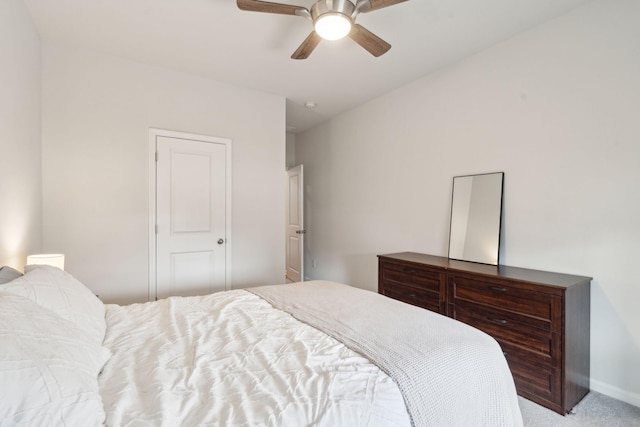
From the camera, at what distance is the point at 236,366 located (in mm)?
1113

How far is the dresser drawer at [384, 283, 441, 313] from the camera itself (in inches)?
102

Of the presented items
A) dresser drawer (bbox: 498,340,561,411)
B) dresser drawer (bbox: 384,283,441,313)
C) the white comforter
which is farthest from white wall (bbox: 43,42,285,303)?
dresser drawer (bbox: 498,340,561,411)

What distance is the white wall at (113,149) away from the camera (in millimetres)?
2639

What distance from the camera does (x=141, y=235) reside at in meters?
2.98

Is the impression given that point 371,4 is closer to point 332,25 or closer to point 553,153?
point 332,25

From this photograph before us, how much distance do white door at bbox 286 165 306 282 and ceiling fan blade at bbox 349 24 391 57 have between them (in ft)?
8.89

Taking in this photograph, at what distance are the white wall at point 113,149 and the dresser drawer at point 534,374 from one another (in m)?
2.67

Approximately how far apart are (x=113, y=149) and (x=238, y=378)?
2.72m

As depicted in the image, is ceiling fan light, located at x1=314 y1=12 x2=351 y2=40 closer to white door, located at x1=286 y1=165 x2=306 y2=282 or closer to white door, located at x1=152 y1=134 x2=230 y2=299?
white door, located at x1=152 y1=134 x2=230 y2=299

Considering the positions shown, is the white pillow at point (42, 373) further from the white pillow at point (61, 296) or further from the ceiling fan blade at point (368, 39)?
the ceiling fan blade at point (368, 39)

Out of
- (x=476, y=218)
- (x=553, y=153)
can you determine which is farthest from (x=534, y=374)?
(x=553, y=153)

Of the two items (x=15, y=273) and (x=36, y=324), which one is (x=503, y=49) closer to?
(x=36, y=324)

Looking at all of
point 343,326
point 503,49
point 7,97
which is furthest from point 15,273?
point 503,49

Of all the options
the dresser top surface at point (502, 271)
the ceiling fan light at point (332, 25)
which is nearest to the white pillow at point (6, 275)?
the ceiling fan light at point (332, 25)
